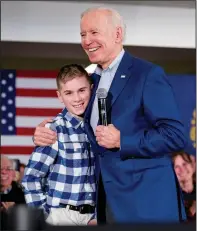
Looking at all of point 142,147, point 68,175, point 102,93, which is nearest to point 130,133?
point 142,147

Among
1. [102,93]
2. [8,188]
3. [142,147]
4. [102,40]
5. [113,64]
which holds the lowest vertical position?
[8,188]

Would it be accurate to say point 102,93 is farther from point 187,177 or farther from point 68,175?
point 187,177

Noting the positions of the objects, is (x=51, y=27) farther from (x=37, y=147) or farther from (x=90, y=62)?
(x=37, y=147)

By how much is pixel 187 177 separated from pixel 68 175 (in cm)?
56

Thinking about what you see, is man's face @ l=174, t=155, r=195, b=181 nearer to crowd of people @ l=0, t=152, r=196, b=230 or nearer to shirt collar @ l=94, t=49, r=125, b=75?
crowd of people @ l=0, t=152, r=196, b=230

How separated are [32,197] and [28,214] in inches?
18.6

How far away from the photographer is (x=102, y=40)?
7.51ft

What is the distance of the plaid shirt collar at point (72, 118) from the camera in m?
2.25

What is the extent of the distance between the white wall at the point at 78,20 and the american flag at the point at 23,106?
0.19 metres

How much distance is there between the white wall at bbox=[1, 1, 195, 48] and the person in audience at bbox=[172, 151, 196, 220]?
1.74ft

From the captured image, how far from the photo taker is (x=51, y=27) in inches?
99.3

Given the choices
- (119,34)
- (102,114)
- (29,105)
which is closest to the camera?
(102,114)

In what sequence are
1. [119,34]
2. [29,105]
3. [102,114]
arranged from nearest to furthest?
[102,114], [119,34], [29,105]

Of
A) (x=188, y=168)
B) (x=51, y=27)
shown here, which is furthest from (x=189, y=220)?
(x=51, y=27)
